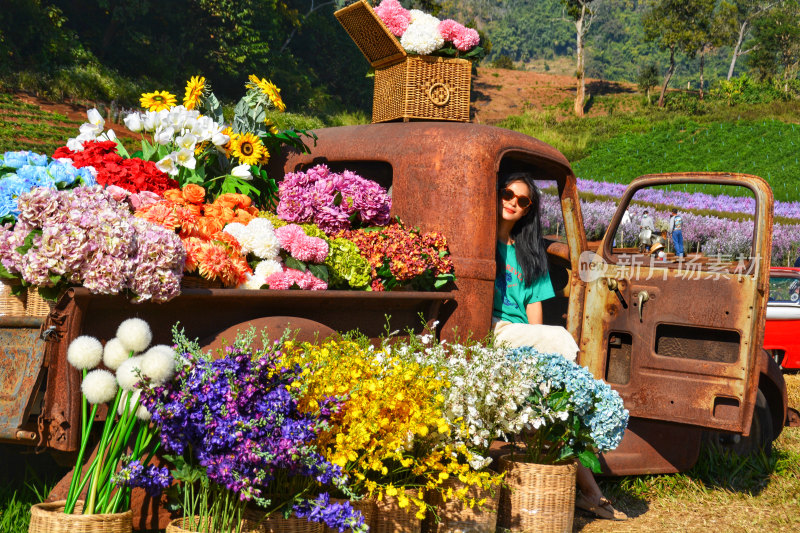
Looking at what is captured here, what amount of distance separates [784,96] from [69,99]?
34825mm

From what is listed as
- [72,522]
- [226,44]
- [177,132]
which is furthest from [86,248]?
[226,44]

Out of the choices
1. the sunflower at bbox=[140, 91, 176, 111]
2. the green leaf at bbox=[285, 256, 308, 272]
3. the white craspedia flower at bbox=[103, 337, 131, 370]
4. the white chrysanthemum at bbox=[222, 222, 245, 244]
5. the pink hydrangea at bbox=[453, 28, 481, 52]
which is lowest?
the white craspedia flower at bbox=[103, 337, 131, 370]

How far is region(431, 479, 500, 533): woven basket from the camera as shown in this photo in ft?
10.3

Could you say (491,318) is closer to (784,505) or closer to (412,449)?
(412,449)

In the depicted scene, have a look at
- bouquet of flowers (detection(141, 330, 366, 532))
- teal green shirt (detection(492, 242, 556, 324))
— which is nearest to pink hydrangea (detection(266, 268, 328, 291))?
bouquet of flowers (detection(141, 330, 366, 532))

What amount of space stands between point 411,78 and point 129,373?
2.88m

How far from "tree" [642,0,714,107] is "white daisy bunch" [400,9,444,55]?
37802 mm

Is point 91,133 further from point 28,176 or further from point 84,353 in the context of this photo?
point 84,353

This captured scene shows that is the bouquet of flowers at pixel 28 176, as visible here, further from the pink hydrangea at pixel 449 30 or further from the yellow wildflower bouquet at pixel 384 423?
the pink hydrangea at pixel 449 30

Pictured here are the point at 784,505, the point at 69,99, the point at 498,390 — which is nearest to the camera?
the point at 498,390

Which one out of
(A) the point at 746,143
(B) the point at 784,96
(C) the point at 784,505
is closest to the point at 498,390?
(C) the point at 784,505

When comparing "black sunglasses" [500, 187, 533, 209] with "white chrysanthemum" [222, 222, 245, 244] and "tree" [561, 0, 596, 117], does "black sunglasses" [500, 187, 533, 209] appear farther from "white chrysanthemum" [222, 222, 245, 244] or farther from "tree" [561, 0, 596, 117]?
"tree" [561, 0, 596, 117]

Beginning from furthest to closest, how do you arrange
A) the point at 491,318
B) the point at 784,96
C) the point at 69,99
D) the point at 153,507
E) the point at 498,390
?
the point at 784,96, the point at 69,99, the point at 491,318, the point at 498,390, the point at 153,507

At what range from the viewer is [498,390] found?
324cm
